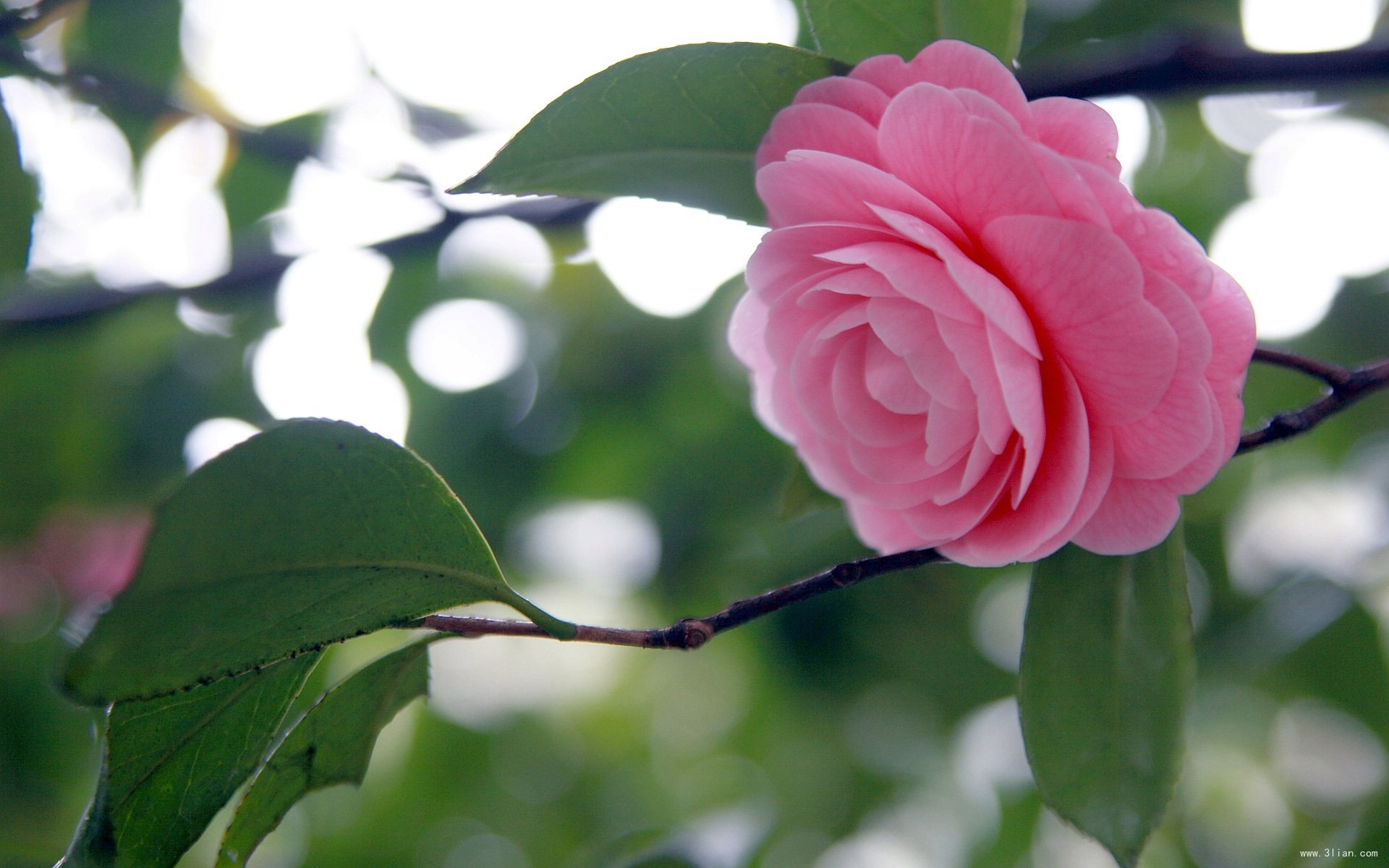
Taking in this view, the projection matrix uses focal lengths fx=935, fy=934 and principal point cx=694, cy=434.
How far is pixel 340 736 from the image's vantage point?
0.54 m

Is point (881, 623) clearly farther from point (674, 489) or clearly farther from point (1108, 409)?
point (1108, 409)

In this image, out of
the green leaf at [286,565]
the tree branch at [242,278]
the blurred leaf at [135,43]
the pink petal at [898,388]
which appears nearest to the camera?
the green leaf at [286,565]

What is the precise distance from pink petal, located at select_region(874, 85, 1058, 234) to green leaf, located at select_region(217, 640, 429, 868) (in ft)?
1.27

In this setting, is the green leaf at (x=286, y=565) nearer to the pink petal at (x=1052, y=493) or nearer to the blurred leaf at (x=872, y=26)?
the pink petal at (x=1052, y=493)

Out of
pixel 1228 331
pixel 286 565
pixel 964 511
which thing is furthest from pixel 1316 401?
pixel 286 565

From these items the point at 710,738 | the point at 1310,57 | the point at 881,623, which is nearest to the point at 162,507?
the point at 1310,57

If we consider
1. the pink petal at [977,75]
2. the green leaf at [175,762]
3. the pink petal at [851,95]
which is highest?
the pink petal at [977,75]

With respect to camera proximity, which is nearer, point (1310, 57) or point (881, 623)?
point (1310, 57)

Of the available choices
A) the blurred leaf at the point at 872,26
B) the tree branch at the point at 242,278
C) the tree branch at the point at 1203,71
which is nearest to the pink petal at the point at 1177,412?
the blurred leaf at the point at 872,26

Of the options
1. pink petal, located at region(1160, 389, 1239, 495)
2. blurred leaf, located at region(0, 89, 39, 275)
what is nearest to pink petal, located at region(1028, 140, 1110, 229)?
pink petal, located at region(1160, 389, 1239, 495)

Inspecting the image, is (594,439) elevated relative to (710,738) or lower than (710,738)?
elevated

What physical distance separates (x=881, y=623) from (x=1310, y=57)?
87 cm

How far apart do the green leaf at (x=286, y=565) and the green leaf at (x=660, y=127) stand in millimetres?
167

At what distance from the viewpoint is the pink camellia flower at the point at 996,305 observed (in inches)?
17.5
